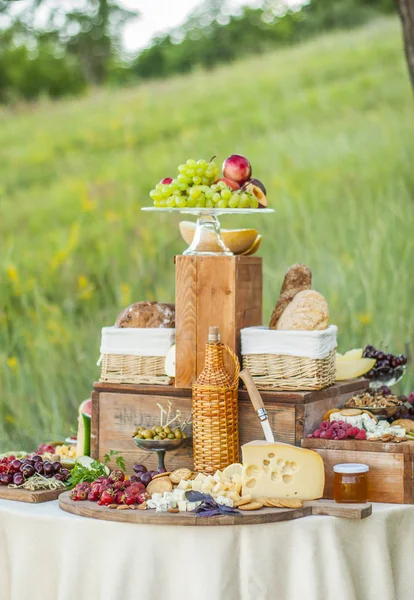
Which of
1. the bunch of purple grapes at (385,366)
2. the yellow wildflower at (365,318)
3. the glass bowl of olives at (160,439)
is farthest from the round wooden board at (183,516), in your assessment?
the yellow wildflower at (365,318)

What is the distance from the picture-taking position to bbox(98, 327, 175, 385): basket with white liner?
11.0 feet

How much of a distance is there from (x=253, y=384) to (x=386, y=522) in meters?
0.56

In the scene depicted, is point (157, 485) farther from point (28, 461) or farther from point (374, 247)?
point (374, 247)

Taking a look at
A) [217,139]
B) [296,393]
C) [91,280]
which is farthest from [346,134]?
[296,393]

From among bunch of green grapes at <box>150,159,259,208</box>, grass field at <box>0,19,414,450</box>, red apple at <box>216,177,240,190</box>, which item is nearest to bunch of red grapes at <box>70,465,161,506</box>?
bunch of green grapes at <box>150,159,259,208</box>

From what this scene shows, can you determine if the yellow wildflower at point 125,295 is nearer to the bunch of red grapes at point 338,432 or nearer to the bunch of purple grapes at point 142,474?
the bunch of purple grapes at point 142,474

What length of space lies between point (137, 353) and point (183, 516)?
83cm

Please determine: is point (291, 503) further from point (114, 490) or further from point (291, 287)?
point (291, 287)

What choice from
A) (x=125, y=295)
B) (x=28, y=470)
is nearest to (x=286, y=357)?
(x=28, y=470)

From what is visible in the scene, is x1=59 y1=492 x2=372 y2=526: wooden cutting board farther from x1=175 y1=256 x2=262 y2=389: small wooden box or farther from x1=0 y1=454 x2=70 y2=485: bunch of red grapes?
x1=175 y1=256 x2=262 y2=389: small wooden box

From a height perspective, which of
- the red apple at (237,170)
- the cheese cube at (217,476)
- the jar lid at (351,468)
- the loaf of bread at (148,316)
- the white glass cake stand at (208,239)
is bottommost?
the cheese cube at (217,476)

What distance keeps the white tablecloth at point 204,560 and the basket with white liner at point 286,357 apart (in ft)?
1.67

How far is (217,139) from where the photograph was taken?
10609 mm

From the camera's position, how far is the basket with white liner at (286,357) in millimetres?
3141
